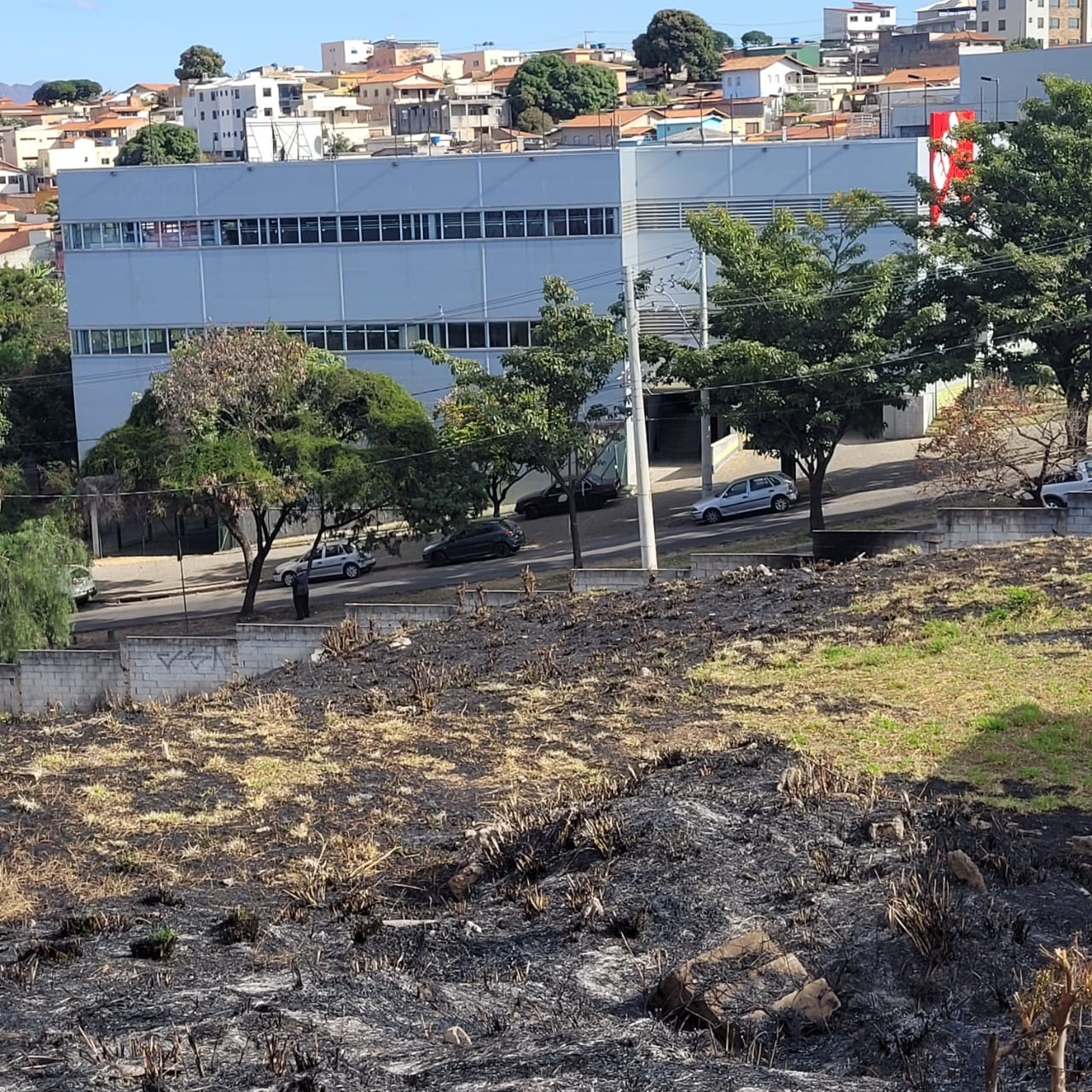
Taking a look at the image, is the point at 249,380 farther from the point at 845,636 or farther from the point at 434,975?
the point at 434,975

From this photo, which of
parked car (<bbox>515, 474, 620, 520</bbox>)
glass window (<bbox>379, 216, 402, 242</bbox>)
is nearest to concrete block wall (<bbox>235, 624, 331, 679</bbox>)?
parked car (<bbox>515, 474, 620, 520</bbox>)

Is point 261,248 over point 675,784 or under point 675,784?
over

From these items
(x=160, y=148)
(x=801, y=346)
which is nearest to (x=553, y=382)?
(x=801, y=346)

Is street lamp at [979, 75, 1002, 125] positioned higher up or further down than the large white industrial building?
higher up

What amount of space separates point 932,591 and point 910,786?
7201mm

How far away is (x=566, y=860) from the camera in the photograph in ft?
36.9

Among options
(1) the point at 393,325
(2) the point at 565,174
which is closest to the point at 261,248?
(1) the point at 393,325

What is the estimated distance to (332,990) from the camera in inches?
368

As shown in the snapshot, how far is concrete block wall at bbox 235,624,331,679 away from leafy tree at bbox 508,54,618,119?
10668 centimetres

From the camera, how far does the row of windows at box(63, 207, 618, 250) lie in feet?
151

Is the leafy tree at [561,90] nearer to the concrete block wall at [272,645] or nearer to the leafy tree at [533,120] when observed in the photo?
the leafy tree at [533,120]

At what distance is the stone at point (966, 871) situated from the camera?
407 inches

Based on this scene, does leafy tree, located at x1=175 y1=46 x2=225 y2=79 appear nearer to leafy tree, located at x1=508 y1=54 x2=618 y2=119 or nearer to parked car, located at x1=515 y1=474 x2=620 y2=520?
leafy tree, located at x1=508 y1=54 x2=618 y2=119

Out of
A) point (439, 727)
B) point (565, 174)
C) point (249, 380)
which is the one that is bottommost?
point (439, 727)
